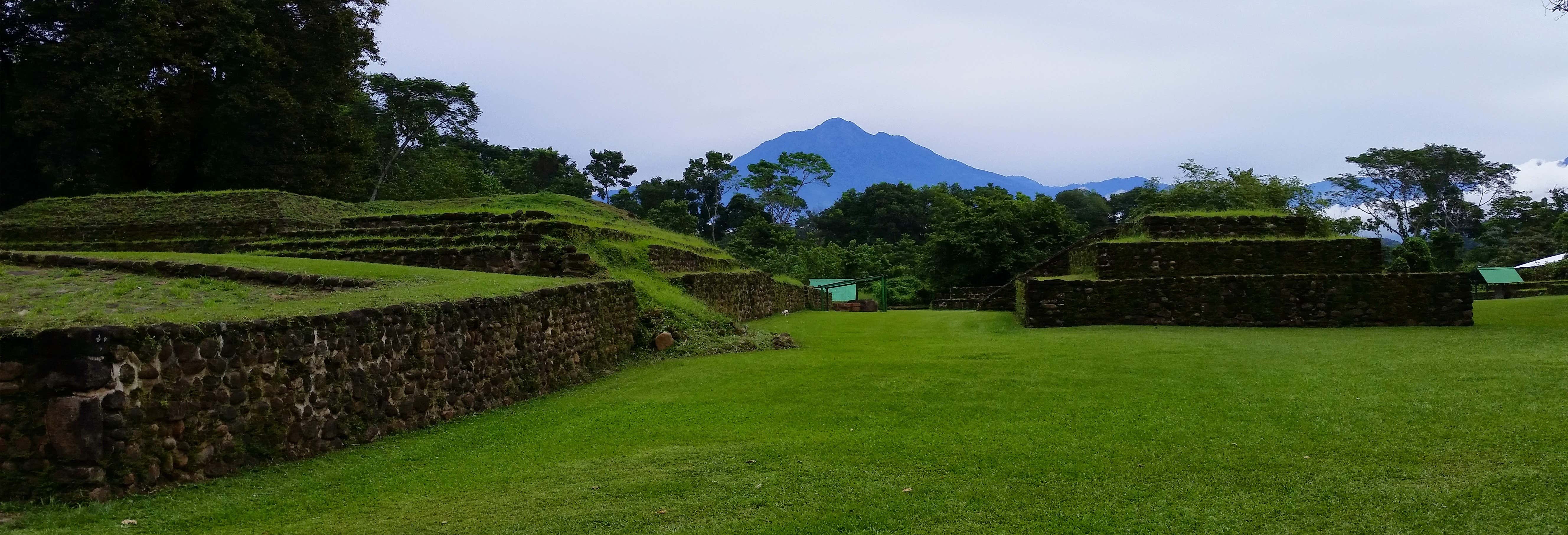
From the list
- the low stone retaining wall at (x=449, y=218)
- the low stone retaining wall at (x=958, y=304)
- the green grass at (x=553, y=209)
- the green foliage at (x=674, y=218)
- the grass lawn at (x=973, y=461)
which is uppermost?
the green foliage at (x=674, y=218)

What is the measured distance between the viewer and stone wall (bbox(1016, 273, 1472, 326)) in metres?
13.0

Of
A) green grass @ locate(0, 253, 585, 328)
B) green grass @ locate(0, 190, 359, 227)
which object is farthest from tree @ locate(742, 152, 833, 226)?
green grass @ locate(0, 253, 585, 328)

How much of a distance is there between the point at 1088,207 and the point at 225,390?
191ft

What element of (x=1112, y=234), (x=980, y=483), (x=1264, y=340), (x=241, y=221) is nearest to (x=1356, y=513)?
(x=980, y=483)

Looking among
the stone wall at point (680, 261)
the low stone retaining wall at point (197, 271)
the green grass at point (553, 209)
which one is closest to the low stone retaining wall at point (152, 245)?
the green grass at point (553, 209)

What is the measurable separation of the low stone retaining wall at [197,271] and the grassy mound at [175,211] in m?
6.60

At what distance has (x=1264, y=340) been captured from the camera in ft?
35.7

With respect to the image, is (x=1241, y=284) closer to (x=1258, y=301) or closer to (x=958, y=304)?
(x=1258, y=301)

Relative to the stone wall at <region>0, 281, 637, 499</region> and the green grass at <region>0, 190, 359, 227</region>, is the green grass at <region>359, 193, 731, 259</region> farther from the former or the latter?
the stone wall at <region>0, 281, 637, 499</region>

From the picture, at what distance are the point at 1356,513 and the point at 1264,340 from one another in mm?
8243

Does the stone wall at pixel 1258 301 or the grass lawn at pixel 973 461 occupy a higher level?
the stone wall at pixel 1258 301

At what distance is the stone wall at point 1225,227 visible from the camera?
15070mm

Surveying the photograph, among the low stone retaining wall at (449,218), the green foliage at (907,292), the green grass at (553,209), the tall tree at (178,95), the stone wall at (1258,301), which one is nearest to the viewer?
the stone wall at (1258,301)

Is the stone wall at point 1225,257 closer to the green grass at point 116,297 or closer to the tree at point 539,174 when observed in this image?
the green grass at point 116,297
